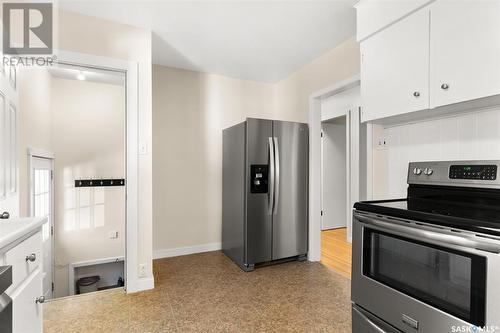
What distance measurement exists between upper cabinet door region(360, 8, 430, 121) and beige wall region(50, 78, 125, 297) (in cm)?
384

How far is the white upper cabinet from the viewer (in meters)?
1.28

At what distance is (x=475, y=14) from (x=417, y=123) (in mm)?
749

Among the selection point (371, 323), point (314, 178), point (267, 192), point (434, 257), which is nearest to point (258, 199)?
point (267, 192)

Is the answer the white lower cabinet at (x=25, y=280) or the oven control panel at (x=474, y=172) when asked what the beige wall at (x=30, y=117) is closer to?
the white lower cabinet at (x=25, y=280)

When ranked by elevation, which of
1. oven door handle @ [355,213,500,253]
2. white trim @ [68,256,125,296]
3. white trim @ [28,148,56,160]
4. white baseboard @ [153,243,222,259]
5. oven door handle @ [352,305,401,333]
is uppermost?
white trim @ [28,148,56,160]

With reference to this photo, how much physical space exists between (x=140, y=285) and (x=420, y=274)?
2.32m

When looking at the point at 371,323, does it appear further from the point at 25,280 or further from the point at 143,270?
the point at 143,270

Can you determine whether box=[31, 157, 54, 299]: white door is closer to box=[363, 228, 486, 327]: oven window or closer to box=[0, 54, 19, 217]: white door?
box=[0, 54, 19, 217]: white door

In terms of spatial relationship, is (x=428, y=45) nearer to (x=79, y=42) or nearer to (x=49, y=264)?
(x=79, y=42)

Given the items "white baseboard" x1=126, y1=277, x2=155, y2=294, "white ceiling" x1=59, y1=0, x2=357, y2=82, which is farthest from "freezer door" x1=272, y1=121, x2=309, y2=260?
"white baseboard" x1=126, y1=277, x2=155, y2=294

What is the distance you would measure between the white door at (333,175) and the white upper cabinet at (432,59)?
3330 mm

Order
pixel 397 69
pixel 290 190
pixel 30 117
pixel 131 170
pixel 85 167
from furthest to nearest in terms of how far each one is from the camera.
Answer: pixel 85 167 < pixel 290 190 < pixel 30 117 < pixel 131 170 < pixel 397 69

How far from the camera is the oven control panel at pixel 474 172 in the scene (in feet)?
4.38

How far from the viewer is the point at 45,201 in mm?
3348
